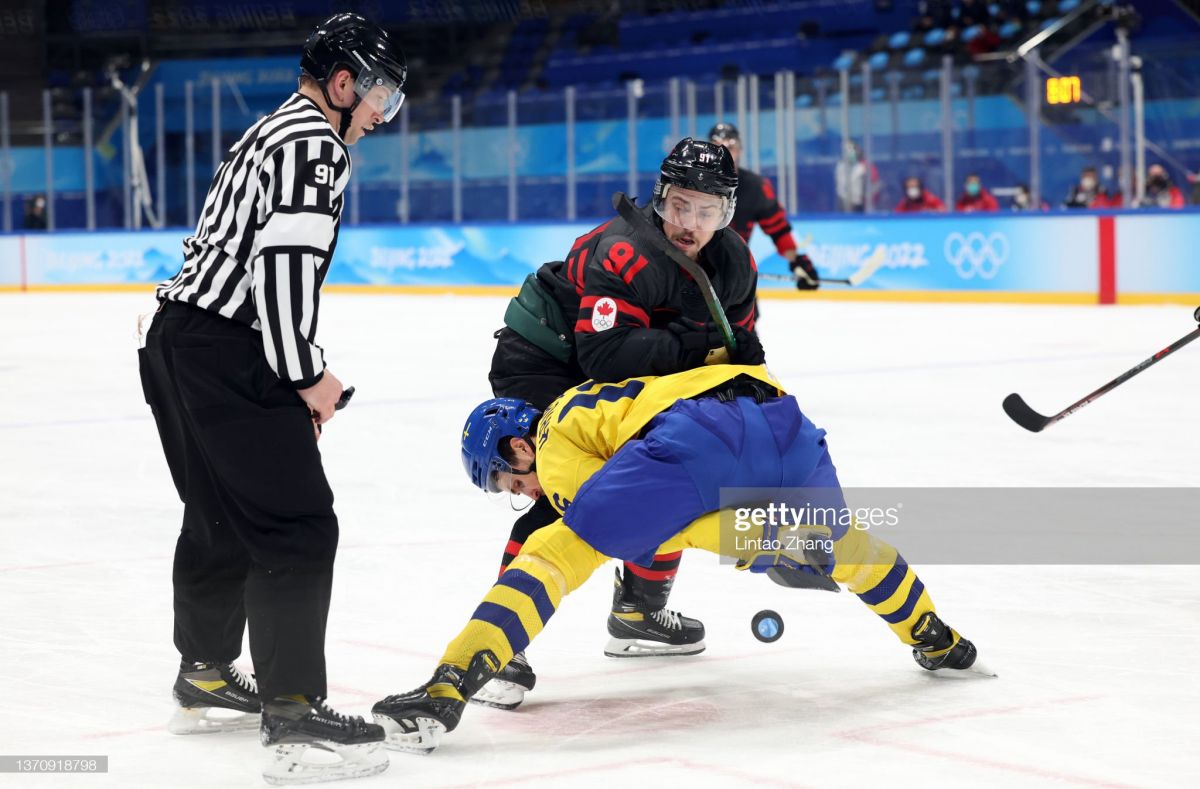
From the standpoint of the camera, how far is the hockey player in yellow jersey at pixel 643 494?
2.86m

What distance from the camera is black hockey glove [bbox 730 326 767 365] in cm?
322

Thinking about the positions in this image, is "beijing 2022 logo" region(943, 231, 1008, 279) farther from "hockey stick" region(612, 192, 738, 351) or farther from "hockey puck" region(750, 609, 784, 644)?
"hockey stick" region(612, 192, 738, 351)

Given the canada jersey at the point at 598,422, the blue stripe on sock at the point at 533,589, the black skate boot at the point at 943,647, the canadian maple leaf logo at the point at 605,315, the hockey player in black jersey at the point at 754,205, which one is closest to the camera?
the blue stripe on sock at the point at 533,589

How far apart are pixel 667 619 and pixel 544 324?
27.1 inches

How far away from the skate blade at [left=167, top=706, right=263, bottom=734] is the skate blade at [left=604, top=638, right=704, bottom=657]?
85 centimetres

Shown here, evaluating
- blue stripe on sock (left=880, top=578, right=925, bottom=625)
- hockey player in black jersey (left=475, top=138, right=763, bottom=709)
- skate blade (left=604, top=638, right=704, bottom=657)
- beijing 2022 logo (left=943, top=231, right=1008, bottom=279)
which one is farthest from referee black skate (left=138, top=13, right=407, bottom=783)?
beijing 2022 logo (left=943, top=231, right=1008, bottom=279)

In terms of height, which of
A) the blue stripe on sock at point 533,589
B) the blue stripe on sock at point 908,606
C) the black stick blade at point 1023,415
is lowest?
the blue stripe on sock at point 908,606

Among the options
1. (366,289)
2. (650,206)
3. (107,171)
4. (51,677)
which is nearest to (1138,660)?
(650,206)

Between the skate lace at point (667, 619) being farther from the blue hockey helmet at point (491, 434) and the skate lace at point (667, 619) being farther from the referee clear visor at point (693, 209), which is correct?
the referee clear visor at point (693, 209)

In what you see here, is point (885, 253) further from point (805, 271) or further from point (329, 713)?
point (329, 713)

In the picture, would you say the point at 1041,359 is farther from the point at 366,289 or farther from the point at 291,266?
the point at 366,289

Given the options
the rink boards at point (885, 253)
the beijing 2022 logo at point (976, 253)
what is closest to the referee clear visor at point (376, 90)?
the rink boards at point (885, 253)

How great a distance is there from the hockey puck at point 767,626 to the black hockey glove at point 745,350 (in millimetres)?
570

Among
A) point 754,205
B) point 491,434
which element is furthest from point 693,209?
point 754,205
